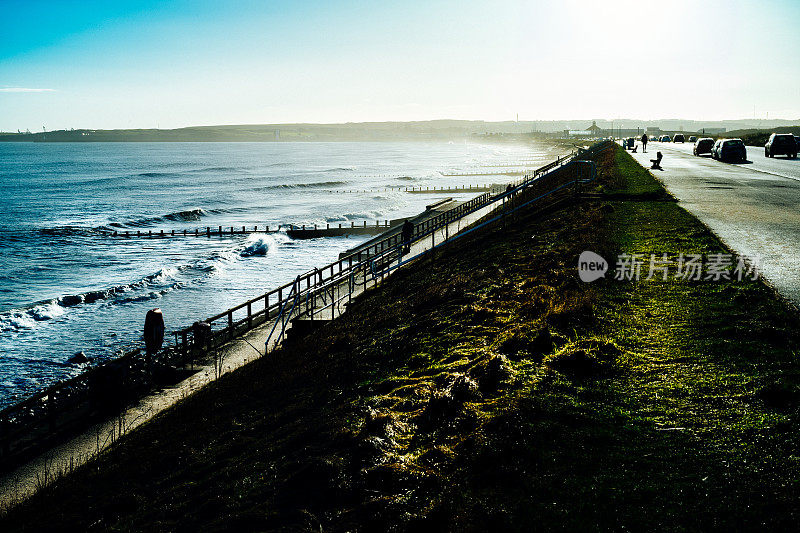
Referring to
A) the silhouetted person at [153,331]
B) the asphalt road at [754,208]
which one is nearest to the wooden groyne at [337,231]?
the asphalt road at [754,208]

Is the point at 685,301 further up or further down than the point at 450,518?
further up

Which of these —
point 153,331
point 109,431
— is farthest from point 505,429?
point 153,331

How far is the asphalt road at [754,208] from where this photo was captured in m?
12.0

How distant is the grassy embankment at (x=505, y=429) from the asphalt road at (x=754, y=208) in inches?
46.7

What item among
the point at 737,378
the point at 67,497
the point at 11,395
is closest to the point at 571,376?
the point at 737,378

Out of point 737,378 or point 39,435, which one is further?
point 39,435

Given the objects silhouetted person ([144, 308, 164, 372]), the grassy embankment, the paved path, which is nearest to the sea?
silhouetted person ([144, 308, 164, 372])

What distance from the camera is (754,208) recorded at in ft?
63.6

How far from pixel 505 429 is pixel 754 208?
17.6 m

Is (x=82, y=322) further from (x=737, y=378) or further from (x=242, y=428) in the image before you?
(x=737, y=378)

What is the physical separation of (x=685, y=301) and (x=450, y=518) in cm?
721

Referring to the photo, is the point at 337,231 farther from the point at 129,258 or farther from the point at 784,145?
the point at 784,145

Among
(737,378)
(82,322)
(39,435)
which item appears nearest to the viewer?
(737,378)

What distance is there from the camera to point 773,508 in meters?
4.81
